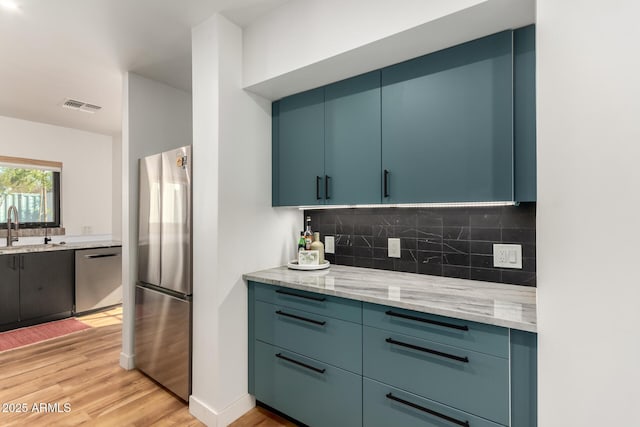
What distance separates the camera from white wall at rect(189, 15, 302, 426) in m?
1.93

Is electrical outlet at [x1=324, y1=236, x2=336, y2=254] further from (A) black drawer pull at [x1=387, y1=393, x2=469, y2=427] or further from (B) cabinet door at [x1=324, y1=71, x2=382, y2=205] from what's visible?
(A) black drawer pull at [x1=387, y1=393, x2=469, y2=427]

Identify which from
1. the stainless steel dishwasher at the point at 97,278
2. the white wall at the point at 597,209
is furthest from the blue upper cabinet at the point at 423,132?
the stainless steel dishwasher at the point at 97,278

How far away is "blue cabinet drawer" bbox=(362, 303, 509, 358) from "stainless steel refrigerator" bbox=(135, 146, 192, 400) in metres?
1.24

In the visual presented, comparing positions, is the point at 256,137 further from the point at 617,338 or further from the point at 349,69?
the point at 617,338

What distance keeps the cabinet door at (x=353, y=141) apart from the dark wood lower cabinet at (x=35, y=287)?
3.63 meters

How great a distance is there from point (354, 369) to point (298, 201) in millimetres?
1057

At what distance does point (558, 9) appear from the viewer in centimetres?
42

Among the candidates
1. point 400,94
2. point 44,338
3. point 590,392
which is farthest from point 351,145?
point 44,338

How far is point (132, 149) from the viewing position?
2652 mm

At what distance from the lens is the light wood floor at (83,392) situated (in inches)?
77.9

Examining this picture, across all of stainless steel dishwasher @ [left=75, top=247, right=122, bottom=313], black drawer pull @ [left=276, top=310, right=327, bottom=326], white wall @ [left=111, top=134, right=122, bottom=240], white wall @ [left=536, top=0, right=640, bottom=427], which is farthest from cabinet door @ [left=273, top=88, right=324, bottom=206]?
white wall @ [left=111, top=134, right=122, bottom=240]

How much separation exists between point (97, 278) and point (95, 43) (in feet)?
9.76

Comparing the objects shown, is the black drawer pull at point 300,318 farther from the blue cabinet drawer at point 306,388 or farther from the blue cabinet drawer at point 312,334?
the blue cabinet drawer at point 306,388

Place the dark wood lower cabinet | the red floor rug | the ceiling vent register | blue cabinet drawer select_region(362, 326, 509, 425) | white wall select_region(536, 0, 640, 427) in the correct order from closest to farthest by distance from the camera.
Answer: white wall select_region(536, 0, 640, 427), blue cabinet drawer select_region(362, 326, 509, 425), the red floor rug, the ceiling vent register, the dark wood lower cabinet
